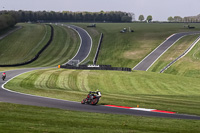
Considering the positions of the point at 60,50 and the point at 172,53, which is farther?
the point at 60,50

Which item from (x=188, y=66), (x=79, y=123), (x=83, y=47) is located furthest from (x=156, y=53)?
(x=79, y=123)

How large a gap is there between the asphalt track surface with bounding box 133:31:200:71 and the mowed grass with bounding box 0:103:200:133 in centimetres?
5871

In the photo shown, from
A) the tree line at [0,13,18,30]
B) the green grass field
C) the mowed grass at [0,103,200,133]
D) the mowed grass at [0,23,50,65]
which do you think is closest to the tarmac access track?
the green grass field

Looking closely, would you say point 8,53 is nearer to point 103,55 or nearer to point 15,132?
point 103,55

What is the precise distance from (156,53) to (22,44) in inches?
1916

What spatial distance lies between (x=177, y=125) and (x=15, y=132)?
10563mm

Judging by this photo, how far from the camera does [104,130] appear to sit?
61.4 ft

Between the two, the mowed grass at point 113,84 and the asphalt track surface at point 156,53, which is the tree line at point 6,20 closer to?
the asphalt track surface at point 156,53

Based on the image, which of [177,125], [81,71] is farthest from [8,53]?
[177,125]

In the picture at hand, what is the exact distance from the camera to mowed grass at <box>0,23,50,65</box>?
100275mm

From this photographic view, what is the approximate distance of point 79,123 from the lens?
20344 millimetres

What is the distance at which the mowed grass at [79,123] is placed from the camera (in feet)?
60.6

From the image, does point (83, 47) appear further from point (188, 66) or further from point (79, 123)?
point (79, 123)

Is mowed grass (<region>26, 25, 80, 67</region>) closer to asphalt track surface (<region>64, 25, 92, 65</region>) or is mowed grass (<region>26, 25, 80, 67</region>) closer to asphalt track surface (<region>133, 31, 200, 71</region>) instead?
asphalt track surface (<region>64, 25, 92, 65</region>)
